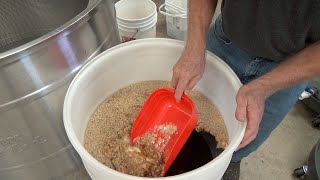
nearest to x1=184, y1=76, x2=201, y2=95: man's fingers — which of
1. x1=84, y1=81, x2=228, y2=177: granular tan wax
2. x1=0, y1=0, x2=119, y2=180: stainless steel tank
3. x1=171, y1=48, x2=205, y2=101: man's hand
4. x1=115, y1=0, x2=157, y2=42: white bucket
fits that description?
x1=171, y1=48, x2=205, y2=101: man's hand

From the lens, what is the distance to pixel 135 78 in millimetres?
866

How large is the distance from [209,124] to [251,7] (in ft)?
0.99

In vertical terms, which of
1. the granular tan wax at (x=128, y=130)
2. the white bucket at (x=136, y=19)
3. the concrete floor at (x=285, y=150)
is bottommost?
the concrete floor at (x=285, y=150)

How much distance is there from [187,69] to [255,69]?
19 cm

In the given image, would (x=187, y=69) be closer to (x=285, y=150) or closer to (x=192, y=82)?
(x=192, y=82)

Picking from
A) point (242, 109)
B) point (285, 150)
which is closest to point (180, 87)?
point (242, 109)

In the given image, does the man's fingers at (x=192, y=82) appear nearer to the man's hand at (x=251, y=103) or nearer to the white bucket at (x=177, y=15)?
the man's hand at (x=251, y=103)

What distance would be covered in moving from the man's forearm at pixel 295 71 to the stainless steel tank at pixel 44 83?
425mm

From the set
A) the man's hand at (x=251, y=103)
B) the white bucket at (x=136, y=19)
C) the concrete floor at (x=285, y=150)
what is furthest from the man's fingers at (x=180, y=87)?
the white bucket at (x=136, y=19)

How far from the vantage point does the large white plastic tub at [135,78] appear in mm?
708

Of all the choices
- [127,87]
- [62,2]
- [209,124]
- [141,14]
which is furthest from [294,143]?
[62,2]

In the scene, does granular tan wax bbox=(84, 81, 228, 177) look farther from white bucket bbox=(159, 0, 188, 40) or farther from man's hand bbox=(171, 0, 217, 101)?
white bucket bbox=(159, 0, 188, 40)

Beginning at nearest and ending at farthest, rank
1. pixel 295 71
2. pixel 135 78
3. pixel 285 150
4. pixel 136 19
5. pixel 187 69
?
pixel 295 71 → pixel 187 69 → pixel 135 78 → pixel 285 150 → pixel 136 19

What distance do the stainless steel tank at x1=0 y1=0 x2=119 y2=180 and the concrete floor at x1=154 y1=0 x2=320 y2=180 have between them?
2.12ft
